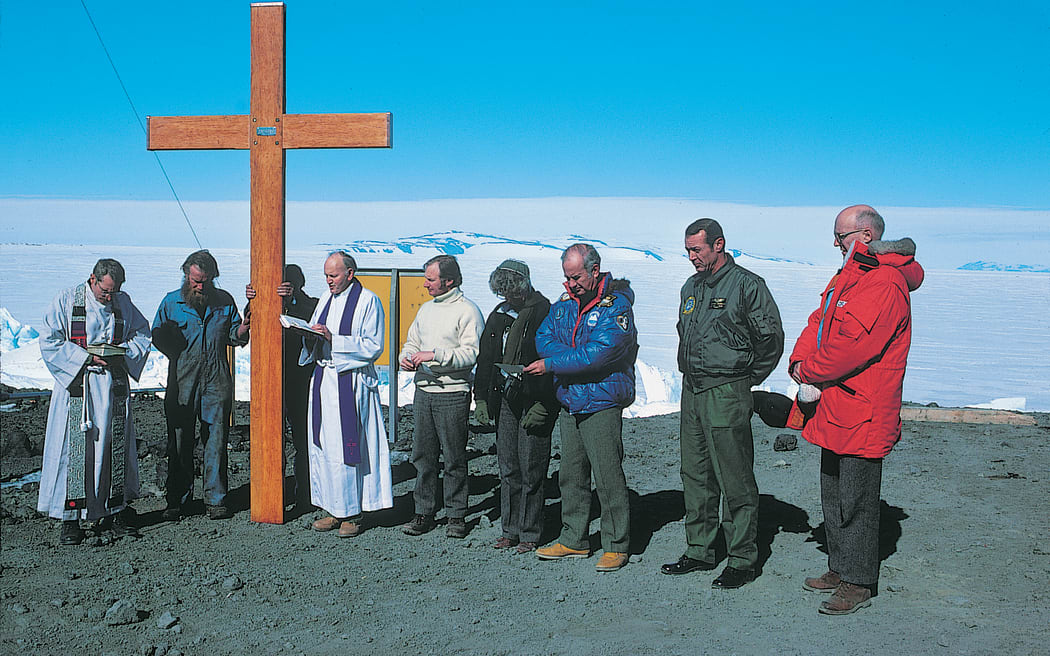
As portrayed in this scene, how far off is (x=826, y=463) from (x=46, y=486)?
5243 mm

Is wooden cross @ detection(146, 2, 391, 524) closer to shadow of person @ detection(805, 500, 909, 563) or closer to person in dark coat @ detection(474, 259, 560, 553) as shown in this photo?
person in dark coat @ detection(474, 259, 560, 553)

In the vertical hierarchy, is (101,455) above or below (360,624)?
above

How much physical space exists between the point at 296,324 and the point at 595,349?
217cm

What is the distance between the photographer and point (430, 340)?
20.7 ft

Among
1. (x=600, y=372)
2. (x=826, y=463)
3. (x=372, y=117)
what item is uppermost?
(x=372, y=117)

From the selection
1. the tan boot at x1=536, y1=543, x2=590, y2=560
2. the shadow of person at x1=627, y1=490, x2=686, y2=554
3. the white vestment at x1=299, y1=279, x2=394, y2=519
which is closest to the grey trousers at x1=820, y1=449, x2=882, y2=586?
the shadow of person at x1=627, y1=490, x2=686, y2=554

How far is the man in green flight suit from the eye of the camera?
5.14 metres

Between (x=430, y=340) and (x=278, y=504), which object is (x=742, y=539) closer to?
(x=430, y=340)

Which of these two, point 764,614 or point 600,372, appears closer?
point 764,614

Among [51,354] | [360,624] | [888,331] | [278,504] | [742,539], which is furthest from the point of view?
[278,504]

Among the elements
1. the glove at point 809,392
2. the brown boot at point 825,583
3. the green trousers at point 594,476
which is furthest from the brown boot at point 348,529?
the glove at point 809,392

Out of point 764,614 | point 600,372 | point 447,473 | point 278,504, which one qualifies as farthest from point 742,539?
point 278,504

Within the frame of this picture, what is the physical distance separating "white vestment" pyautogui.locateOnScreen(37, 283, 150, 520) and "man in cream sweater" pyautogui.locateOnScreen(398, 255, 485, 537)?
2011 mm

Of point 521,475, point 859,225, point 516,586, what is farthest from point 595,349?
point 859,225
